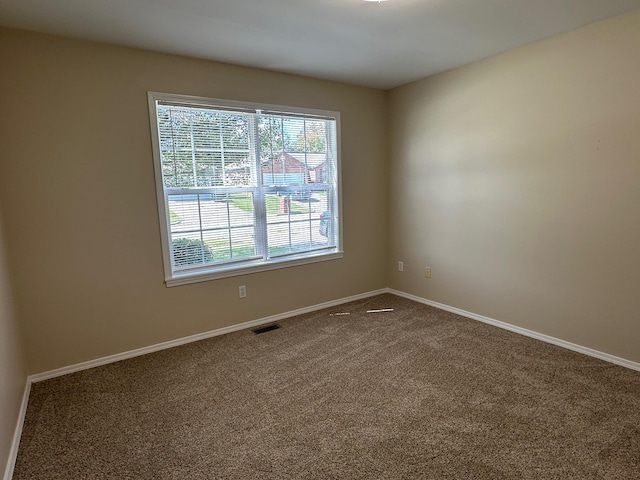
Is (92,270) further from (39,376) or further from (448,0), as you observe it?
(448,0)

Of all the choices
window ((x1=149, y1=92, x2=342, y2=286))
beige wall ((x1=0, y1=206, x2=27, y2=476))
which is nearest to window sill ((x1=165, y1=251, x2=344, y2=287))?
window ((x1=149, y1=92, x2=342, y2=286))

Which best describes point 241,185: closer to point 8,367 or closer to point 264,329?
point 264,329

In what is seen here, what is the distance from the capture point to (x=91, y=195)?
2.63 metres

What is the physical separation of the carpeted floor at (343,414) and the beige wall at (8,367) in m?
0.14

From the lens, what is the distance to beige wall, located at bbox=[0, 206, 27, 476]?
172 centimetres

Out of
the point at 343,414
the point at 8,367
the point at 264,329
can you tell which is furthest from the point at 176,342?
the point at 343,414

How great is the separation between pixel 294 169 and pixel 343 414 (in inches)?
93.0

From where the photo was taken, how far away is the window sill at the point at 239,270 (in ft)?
9.99

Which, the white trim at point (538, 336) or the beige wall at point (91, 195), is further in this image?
the white trim at point (538, 336)

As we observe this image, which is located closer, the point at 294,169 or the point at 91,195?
the point at 91,195

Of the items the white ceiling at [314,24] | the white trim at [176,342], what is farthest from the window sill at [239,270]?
the white ceiling at [314,24]

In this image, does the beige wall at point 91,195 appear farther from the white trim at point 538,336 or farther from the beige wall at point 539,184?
the white trim at point 538,336

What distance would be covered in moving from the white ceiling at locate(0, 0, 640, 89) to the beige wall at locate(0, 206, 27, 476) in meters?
1.47

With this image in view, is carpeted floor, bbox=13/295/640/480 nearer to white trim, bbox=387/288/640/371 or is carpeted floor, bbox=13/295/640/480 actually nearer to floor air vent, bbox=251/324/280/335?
white trim, bbox=387/288/640/371
